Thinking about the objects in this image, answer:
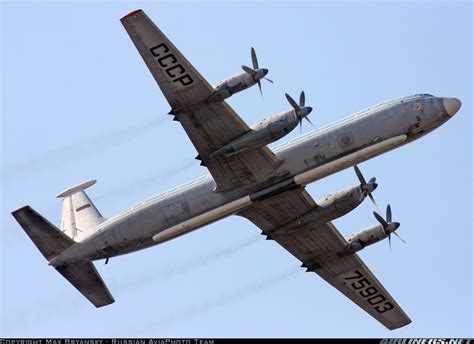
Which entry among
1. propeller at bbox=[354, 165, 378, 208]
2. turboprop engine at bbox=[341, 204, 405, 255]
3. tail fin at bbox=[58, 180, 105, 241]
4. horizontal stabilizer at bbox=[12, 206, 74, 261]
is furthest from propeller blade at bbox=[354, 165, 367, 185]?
horizontal stabilizer at bbox=[12, 206, 74, 261]

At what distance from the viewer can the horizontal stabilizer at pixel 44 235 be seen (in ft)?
212

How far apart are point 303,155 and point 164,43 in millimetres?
10640

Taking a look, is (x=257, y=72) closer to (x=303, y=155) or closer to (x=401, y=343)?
(x=303, y=155)

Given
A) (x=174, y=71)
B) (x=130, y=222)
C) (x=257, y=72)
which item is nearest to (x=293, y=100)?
(x=257, y=72)

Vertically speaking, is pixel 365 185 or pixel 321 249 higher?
pixel 365 185

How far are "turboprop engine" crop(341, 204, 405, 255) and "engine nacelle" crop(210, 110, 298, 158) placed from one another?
1148cm

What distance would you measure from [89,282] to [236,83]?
17006 millimetres

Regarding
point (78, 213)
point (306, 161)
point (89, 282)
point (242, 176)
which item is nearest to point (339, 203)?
point (306, 161)

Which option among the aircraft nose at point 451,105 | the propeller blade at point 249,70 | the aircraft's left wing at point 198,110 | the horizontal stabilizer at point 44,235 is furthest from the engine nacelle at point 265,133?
the horizontal stabilizer at point 44,235

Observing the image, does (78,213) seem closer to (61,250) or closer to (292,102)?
(61,250)

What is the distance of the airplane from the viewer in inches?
2334

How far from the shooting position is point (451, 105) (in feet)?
204

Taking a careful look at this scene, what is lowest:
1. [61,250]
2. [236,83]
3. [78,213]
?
[61,250]

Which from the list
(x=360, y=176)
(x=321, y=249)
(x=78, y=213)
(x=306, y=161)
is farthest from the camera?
(x=78, y=213)
